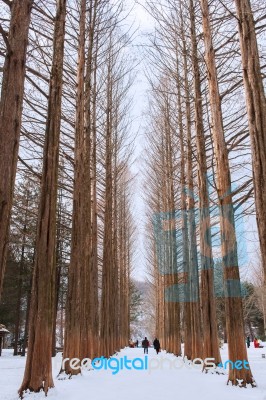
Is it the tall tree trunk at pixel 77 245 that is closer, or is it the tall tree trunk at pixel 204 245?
the tall tree trunk at pixel 77 245

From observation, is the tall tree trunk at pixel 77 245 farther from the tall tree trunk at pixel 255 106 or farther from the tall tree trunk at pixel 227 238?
the tall tree trunk at pixel 255 106

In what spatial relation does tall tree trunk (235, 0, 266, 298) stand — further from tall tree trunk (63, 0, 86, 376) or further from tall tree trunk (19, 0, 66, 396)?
tall tree trunk (63, 0, 86, 376)

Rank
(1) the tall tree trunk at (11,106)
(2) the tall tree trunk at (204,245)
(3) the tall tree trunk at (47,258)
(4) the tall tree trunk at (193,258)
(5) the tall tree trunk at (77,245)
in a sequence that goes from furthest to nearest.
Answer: (4) the tall tree trunk at (193,258), (2) the tall tree trunk at (204,245), (5) the tall tree trunk at (77,245), (3) the tall tree trunk at (47,258), (1) the tall tree trunk at (11,106)

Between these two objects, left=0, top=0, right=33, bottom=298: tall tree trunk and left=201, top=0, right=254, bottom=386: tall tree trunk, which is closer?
left=0, top=0, right=33, bottom=298: tall tree trunk

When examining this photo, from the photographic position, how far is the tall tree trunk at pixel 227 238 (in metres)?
6.35

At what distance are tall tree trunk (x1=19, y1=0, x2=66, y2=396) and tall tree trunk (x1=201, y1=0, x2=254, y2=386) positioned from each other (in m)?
3.06

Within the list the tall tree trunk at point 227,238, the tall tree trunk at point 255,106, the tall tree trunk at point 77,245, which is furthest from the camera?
the tall tree trunk at point 77,245

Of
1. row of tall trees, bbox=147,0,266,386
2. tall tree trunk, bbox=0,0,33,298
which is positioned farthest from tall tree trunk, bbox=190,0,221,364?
tall tree trunk, bbox=0,0,33,298

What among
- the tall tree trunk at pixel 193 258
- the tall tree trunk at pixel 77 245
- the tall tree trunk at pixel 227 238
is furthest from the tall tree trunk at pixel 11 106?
the tall tree trunk at pixel 193 258

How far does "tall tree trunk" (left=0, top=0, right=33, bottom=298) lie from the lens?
11.4 ft

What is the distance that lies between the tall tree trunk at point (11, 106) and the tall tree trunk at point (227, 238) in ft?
14.2

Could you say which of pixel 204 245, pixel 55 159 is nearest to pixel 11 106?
pixel 55 159

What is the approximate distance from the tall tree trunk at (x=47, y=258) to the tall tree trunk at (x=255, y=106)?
3.11m

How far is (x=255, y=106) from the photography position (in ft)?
14.1
